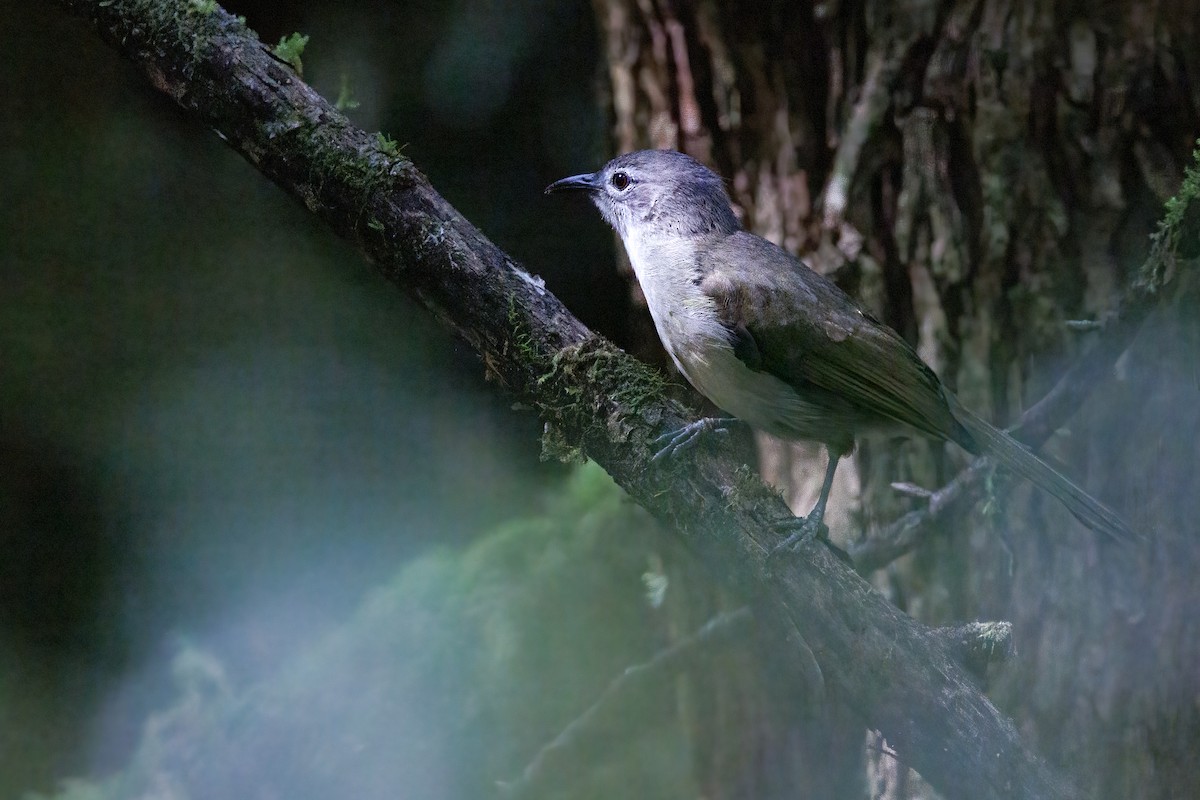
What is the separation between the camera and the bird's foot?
1.74 metres

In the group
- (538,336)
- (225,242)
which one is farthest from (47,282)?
(538,336)

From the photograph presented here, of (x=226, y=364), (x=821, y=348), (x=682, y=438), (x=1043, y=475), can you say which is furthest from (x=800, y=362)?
(x=226, y=364)

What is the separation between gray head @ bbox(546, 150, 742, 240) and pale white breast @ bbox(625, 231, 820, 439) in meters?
0.19

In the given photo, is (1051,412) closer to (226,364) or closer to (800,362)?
(800,362)

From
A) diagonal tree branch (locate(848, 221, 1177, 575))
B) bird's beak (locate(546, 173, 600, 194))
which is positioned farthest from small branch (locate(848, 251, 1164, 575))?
bird's beak (locate(546, 173, 600, 194))

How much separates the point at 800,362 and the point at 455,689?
1515 millimetres

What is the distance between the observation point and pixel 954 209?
2490 mm

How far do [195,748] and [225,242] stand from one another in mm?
1467

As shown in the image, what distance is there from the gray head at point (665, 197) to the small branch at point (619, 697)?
1.20 meters

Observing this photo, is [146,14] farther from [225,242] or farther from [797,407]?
[797,407]

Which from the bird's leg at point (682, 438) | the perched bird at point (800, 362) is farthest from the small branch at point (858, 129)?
the bird's leg at point (682, 438)

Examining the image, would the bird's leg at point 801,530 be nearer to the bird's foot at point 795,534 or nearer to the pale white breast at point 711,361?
the bird's foot at point 795,534

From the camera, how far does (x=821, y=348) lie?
2.07 m

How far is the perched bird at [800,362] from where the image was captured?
2020 mm
